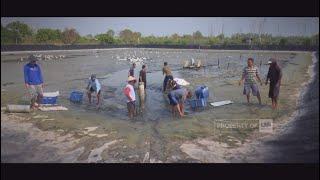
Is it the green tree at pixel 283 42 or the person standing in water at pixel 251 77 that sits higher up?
the green tree at pixel 283 42

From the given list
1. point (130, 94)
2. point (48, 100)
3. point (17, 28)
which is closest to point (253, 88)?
point (130, 94)

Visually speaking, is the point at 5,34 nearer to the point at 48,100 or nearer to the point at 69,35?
the point at 48,100

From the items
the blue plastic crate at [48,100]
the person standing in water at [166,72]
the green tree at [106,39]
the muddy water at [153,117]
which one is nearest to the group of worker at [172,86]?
the blue plastic crate at [48,100]

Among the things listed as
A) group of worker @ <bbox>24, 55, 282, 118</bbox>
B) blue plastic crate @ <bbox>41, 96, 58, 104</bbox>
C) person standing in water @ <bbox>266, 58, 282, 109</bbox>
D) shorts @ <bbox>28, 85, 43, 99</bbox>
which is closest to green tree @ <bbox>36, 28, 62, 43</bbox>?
blue plastic crate @ <bbox>41, 96, 58, 104</bbox>

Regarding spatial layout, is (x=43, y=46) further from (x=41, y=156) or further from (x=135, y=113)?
(x=41, y=156)

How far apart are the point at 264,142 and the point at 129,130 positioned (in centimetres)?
343

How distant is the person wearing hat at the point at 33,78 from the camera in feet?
32.5

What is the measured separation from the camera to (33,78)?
1010cm

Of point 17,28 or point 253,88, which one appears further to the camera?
point 17,28

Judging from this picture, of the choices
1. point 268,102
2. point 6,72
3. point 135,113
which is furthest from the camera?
point 6,72

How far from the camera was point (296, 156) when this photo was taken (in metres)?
7.22

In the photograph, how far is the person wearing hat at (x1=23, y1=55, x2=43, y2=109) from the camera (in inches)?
390

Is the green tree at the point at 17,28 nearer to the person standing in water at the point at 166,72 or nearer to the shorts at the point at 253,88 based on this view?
the person standing in water at the point at 166,72

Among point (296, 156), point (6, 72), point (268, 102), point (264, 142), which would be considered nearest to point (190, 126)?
point (264, 142)
